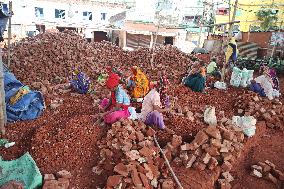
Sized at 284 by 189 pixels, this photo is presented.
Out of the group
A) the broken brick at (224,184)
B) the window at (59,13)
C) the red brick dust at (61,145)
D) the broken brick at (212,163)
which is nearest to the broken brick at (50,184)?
the red brick dust at (61,145)

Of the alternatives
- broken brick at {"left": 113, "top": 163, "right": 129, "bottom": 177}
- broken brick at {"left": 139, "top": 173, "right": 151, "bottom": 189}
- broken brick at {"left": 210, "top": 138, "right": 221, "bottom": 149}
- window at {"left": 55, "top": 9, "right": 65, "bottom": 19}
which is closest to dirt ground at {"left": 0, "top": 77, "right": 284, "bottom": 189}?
broken brick at {"left": 113, "top": 163, "right": 129, "bottom": 177}

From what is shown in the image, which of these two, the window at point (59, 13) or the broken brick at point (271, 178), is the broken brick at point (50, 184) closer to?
the broken brick at point (271, 178)

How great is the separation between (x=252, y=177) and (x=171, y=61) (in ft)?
31.5

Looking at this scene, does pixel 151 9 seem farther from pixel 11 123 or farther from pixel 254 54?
pixel 11 123

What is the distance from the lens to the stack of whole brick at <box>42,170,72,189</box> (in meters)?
3.58

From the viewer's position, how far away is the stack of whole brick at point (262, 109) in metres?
6.64

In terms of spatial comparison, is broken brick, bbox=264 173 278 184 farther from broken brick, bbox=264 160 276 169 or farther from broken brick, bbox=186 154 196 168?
broken brick, bbox=186 154 196 168

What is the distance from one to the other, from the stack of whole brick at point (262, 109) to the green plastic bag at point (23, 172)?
507 cm

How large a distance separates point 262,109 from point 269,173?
250 centimetres

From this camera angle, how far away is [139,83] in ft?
21.6

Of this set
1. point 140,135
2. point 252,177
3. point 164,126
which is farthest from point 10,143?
point 252,177

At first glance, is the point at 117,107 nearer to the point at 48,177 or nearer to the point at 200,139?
the point at 200,139

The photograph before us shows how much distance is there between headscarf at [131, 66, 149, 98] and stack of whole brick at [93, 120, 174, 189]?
1856mm

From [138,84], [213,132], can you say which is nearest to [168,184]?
[213,132]
